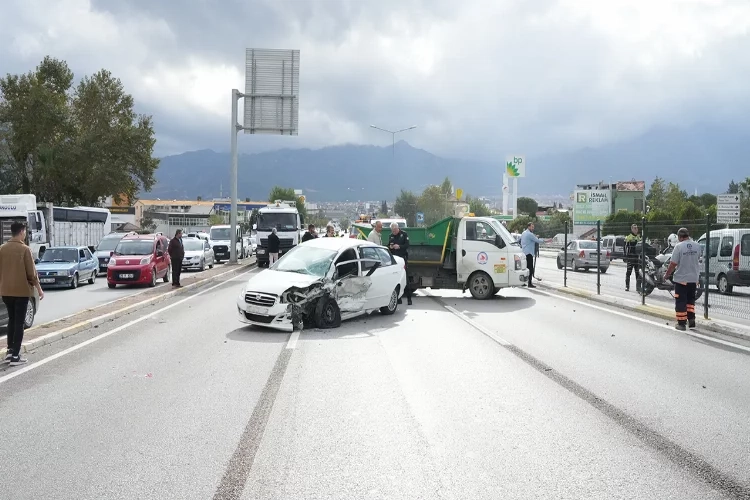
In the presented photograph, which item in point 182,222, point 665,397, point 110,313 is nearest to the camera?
point 665,397

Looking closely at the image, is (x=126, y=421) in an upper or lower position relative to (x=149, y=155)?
lower

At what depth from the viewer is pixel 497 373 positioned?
8289mm

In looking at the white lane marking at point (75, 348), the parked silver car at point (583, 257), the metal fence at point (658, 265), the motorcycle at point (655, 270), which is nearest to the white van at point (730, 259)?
the metal fence at point (658, 265)

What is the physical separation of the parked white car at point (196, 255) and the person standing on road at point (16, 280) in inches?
929

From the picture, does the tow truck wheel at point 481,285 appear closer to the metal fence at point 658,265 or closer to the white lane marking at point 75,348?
the metal fence at point 658,265

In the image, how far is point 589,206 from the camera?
9656cm

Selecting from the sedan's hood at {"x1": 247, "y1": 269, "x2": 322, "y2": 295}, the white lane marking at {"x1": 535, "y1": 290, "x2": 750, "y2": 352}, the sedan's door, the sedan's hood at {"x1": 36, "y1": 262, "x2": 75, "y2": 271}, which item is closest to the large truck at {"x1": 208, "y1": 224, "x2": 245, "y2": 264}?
the sedan's hood at {"x1": 36, "y1": 262, "x2": 75, "y2": 271}

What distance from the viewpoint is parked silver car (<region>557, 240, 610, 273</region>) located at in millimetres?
21703

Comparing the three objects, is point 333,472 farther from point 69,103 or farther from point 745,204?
point 745,204

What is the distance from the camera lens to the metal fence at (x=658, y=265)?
15.6 meters

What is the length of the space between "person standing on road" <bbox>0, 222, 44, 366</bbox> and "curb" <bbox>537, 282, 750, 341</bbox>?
10.8 meters

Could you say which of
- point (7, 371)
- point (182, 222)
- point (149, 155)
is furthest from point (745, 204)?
point (182, 222)

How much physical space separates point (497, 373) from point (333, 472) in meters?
3.95

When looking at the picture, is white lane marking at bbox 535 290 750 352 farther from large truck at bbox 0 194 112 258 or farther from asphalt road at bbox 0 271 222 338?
large truck at bbox 0 194 112 258
